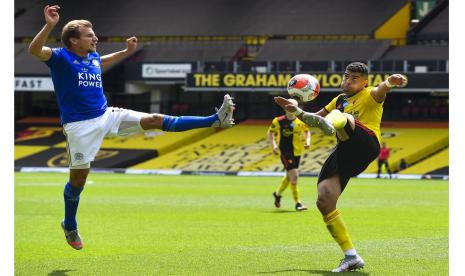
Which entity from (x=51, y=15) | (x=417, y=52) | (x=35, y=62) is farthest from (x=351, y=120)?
(x=35, y=62)

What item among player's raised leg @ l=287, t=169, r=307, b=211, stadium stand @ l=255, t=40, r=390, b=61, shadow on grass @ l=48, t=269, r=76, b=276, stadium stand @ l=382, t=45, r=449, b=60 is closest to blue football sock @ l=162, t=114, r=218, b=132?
shadow on grass @ l=48, t=269, r=76, b=276

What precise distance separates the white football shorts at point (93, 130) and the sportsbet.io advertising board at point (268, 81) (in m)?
37.1

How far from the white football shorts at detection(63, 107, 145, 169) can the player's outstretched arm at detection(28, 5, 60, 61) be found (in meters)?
0.86

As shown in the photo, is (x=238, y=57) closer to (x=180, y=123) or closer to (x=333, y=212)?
(x=180, y=123)

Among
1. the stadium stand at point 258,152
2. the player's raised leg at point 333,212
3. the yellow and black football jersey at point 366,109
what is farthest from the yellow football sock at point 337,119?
the stadium stand at point 258,152

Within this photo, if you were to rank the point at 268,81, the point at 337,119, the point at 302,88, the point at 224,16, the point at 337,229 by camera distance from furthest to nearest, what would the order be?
the point at 224,16
the point at 268,81
the point at 302,88
the point at 337,229
the point at 337,119

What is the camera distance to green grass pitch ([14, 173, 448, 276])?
30.8 ft

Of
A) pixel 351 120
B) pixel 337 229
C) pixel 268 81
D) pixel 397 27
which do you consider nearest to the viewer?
pixel 351 120

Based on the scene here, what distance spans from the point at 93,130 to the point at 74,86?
526mm

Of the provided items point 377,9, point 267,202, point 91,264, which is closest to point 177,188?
point 267,202

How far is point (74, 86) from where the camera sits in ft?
31.2

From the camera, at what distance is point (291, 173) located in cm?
1889
